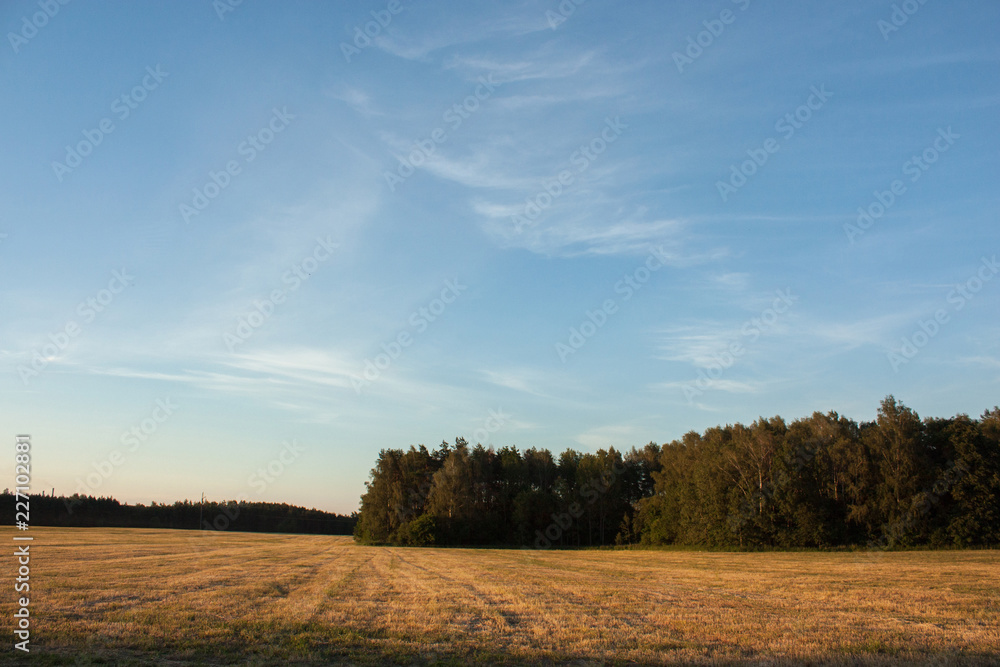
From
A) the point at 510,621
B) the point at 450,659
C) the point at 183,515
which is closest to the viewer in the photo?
the point at 450,659

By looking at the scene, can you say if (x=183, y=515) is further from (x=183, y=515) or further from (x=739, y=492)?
(x=739, y=492)

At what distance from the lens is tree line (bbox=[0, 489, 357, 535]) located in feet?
346

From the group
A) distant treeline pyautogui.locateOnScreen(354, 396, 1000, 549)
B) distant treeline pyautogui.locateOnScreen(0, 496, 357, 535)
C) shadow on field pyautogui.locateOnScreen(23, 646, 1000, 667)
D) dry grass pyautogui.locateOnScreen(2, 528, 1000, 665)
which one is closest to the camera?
shadow on field pyautogui.locateOnScreen(23, 646, 1000, 667)

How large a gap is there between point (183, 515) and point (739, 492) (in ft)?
407

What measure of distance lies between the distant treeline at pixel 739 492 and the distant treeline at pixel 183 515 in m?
60.4

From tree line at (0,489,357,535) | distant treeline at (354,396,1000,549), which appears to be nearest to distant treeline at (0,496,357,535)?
tree line at (0,489,357,535)

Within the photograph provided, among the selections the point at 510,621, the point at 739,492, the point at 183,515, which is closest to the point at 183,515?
the point at 183,515

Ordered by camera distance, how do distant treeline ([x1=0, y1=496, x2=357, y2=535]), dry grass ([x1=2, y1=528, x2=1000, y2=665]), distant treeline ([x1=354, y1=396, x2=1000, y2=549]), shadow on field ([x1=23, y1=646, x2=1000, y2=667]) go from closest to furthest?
1. shadow on field ([x1=23, y1=646, x2=1000, y2=667])
2. dry grass ([x1=2, y1=528, x2=1000, y2=665])
3. distant treeline ([x1=354, y1=396, x2=1000, y2=549])
4. distant treeline ([x1=0, y1=496, x2=357, y2=535])

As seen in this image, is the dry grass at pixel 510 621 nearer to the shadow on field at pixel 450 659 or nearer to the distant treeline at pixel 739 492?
the shadow on field at pixel 450 659

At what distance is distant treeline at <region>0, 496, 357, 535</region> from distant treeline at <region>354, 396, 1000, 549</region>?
60436mm

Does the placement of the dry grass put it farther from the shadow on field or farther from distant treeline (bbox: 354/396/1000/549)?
distant treeline (bbox: 354/396/1000/549)

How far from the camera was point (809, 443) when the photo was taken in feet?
217

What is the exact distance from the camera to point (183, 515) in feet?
447

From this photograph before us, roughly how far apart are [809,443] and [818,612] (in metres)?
57.1
